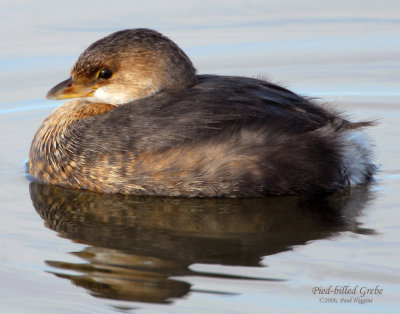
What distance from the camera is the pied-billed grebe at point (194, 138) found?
7.05 metres

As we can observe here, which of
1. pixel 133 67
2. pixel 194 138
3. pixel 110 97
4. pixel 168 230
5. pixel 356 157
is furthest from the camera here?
pixel 110 97

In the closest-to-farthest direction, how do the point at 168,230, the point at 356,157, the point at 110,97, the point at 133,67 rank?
the point at 168,230 < the point at 356,157 < the point at 133,67 < the point at 110,97

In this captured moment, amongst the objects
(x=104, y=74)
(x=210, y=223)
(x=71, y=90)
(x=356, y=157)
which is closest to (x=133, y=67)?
(x=104, y=74)

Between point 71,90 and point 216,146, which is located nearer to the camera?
point 216,146

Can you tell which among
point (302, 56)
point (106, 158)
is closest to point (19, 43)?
point (302, 56)

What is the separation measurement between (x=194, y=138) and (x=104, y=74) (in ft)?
3.49

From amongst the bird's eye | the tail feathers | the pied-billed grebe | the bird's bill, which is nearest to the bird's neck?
the pied-billed grebe

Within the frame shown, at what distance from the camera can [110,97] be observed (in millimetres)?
7680

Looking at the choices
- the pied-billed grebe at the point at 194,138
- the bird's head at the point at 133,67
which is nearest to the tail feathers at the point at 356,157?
the pied-billed grebe at the point at 194,138

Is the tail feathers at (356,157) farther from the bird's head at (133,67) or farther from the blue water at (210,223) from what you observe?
the bird's head at (133,67)

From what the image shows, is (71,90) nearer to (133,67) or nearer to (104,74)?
(104,74)

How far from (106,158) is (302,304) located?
2244mm

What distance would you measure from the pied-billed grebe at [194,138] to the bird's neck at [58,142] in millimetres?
14

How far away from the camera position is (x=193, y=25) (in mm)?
11023
